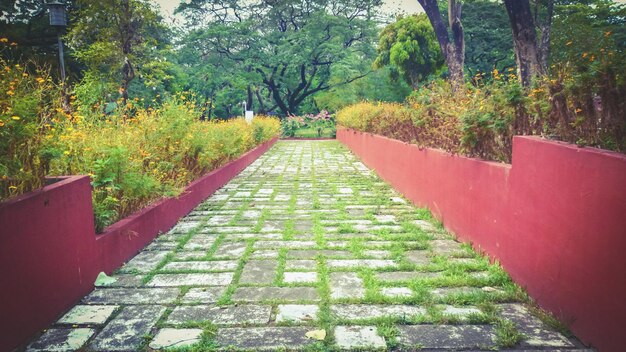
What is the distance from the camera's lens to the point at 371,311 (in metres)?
2.59

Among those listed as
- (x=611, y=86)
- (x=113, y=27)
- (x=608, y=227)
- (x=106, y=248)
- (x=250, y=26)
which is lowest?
(x=106, y=248)

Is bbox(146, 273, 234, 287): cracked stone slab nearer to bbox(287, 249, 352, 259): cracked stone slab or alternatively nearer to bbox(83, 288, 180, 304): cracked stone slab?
bbox(83, 288, 180, 304): cracked stone slab

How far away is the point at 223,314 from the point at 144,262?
1333mm

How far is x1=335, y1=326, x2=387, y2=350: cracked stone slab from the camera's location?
86.1 inches

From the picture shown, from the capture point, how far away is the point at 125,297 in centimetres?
286

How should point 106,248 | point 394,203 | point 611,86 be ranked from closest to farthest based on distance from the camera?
point 611,86 < point 106,248 < point 394,203

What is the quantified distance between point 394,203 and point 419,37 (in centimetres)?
1389

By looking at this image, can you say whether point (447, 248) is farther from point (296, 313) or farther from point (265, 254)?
point (296, 313)

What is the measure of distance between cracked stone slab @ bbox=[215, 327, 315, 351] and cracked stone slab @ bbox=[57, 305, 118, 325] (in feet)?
2.62

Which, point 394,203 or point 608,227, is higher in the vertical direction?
point 608,227

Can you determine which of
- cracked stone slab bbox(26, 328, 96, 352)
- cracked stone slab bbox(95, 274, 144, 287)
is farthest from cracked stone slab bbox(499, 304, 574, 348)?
cracked stone slab bbox(95, 274, 144, 287)

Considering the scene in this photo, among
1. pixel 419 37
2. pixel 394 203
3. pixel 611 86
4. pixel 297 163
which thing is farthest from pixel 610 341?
pixel 419 37

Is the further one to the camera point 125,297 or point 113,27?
point 113,27

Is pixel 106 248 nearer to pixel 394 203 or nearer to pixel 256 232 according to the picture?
pixel 256 232
